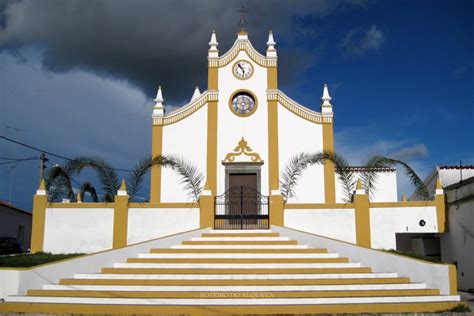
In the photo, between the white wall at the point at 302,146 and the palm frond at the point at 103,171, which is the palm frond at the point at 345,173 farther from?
the palm frond at the point at 103,171

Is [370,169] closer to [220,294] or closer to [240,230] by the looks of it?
[240,230]

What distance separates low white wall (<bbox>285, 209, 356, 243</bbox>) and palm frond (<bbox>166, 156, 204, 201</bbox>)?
13.1ft

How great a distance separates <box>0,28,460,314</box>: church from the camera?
9.57 metres

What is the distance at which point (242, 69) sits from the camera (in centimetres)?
2003

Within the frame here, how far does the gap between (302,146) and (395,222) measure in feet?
16.4

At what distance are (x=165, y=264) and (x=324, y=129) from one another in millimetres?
10106

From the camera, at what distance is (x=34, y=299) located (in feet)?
31.2

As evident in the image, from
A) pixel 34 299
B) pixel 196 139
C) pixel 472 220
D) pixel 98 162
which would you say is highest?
pixel 196 139

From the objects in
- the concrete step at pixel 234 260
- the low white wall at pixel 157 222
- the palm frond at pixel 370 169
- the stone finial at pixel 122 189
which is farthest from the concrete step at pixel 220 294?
the palm frond at pixel 370 169

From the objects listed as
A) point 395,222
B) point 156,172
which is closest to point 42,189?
point 156,172

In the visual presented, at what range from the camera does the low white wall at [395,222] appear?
15.7m

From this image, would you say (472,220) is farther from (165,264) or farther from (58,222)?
(58,222)

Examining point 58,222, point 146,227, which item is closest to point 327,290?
point 146,227

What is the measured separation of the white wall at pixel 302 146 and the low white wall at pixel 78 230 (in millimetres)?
7085
